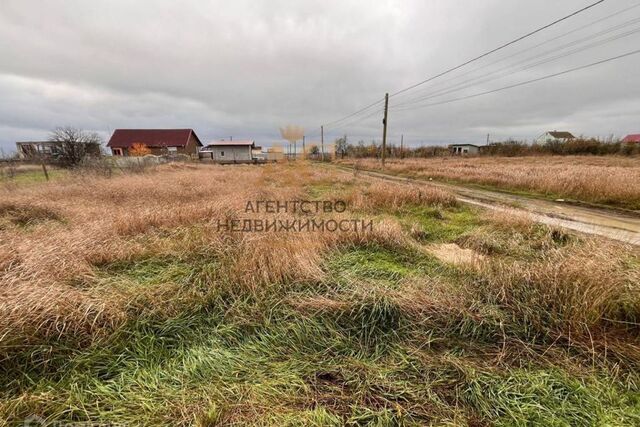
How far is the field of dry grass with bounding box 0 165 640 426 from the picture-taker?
Answer: 5.91 ft

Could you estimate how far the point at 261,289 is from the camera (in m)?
3.00

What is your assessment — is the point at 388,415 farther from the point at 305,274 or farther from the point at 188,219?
the point at 188,219

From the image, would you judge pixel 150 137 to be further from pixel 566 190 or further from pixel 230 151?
pixel 566 190

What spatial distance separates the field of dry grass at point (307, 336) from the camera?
5.91ft

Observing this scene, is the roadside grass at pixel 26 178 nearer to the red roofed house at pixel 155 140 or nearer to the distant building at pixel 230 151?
the distant building at pixel 230 151

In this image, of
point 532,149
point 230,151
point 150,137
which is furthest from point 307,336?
point 150,137

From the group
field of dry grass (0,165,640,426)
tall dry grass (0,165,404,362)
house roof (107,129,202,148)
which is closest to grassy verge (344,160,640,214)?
field of dry grass (0,165,640,426)

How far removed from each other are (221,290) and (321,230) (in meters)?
2.43

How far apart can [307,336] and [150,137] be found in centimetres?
5895

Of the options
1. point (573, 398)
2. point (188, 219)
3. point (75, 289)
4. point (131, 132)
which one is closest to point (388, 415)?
point (573, 398)

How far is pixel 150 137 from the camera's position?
4888 cm

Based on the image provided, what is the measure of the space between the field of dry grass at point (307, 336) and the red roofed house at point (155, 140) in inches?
2039

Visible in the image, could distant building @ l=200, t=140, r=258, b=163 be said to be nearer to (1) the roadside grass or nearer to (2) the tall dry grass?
(1) the roadside grass

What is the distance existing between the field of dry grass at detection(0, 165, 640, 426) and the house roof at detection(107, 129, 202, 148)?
174 feet
